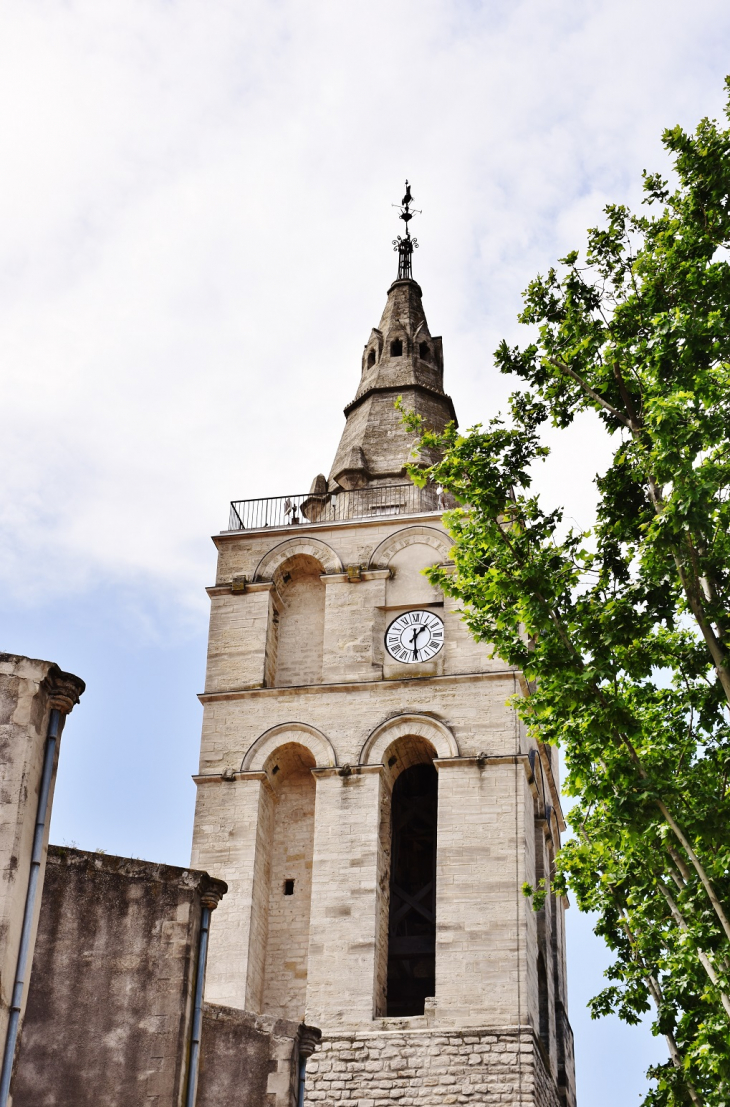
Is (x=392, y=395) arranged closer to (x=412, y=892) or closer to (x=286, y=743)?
(x=286, y=743)

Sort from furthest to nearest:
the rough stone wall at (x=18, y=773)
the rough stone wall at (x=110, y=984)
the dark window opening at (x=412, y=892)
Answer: the dark window opening at (x=412, y=892) → the rough stone wall at (x=110, y=984) → the rough stone wall at (x=18, y=773)

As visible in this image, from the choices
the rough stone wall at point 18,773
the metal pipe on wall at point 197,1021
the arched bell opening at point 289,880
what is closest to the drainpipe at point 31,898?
the rough stone wall at point 18,773

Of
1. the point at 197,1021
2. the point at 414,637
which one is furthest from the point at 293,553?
the point at 197,1021

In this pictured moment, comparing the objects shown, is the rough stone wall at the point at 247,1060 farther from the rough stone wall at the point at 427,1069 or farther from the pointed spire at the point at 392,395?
the pointed spire at the point at 392,395

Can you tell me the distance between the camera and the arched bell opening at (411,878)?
22750mm

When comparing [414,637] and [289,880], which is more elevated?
[414,637]

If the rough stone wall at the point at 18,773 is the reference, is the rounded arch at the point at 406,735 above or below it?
above

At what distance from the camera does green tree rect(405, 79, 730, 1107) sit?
11547 mm

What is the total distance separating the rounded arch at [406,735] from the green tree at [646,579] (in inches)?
337

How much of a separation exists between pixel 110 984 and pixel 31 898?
8.84ft

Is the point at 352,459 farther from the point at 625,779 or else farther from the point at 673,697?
the point at 625,779

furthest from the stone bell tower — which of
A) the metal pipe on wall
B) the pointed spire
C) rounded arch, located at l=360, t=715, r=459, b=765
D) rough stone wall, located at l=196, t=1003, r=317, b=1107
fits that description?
the metal pipe on wall

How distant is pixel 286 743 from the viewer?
78.5 feet

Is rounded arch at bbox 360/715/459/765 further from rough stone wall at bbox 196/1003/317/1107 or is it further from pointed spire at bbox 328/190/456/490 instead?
rough stone wall at bbox 196/1003/317/1107
